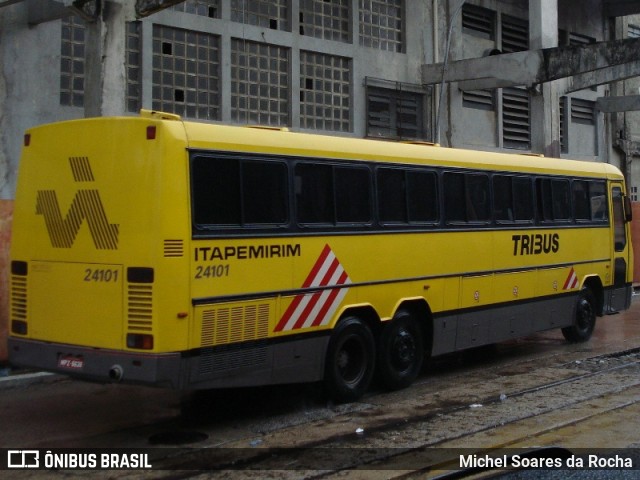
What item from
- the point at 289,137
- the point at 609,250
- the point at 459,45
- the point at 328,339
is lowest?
the point at 328,339

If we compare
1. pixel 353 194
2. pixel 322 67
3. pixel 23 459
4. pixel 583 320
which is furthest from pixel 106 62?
pixel 583 320

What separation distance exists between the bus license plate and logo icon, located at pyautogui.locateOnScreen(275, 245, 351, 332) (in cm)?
207

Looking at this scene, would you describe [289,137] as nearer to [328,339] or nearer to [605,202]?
[328,339]

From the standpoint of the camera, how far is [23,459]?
8.09 metres

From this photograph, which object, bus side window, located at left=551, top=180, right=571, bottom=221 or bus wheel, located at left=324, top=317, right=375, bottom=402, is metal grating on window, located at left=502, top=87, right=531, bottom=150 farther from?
bus wheel, located at left=324, top=317, right=375, bottom=402

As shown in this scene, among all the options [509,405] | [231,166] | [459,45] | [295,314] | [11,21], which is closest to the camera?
[231,166]

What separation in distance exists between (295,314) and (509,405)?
2.76m

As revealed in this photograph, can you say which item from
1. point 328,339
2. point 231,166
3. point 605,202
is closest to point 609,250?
point 605,202

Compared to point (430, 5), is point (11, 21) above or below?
below

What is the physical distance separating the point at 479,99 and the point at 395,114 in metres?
3.66

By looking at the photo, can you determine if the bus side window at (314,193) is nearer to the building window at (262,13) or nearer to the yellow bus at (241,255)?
the yellow bus at (241,255)

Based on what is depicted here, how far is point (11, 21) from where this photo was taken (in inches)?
585

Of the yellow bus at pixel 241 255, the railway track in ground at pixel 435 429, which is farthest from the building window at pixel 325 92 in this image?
the railway track in ground at pixel 435 429

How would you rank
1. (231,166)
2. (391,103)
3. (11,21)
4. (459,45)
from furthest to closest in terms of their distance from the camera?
(459,45), (391,103), (11,21), (231,166)
